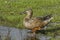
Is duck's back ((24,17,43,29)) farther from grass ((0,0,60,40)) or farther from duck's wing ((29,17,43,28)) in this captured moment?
grass ((0,0,60,40))

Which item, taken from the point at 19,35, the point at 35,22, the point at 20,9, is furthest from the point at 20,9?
the point at 19,35

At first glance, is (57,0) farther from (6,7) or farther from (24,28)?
(24,28)

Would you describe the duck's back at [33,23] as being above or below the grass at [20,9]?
above

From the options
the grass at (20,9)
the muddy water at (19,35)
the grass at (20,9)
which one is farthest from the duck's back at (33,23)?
the grass at (20,9)

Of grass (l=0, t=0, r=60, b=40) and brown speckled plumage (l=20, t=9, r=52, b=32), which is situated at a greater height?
brown speckled plumage (l=20, t=9, r=52, b=32)

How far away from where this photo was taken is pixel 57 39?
1220 cm

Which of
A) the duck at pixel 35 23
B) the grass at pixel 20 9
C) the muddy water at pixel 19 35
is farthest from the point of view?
the grass at pixel 20 9

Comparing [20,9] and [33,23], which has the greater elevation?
[33,23]

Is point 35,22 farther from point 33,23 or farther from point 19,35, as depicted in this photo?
point 19,35

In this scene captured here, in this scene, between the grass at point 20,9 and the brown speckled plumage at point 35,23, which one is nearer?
the brown speckled plumage at point 35,23

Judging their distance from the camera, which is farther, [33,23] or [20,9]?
[20,9]

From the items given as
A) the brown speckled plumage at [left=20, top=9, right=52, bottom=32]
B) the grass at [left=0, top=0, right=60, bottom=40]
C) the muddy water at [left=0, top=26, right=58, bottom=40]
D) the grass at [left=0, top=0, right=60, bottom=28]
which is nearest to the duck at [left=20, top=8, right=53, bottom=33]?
the brown speckled plumage at [left=20, top=9, right=52, bottom=32]

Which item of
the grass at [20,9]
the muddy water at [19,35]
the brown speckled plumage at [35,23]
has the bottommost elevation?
the muddy water at [19,35]

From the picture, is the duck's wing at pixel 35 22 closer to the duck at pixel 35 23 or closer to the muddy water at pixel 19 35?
the duck at pixel 35 23
